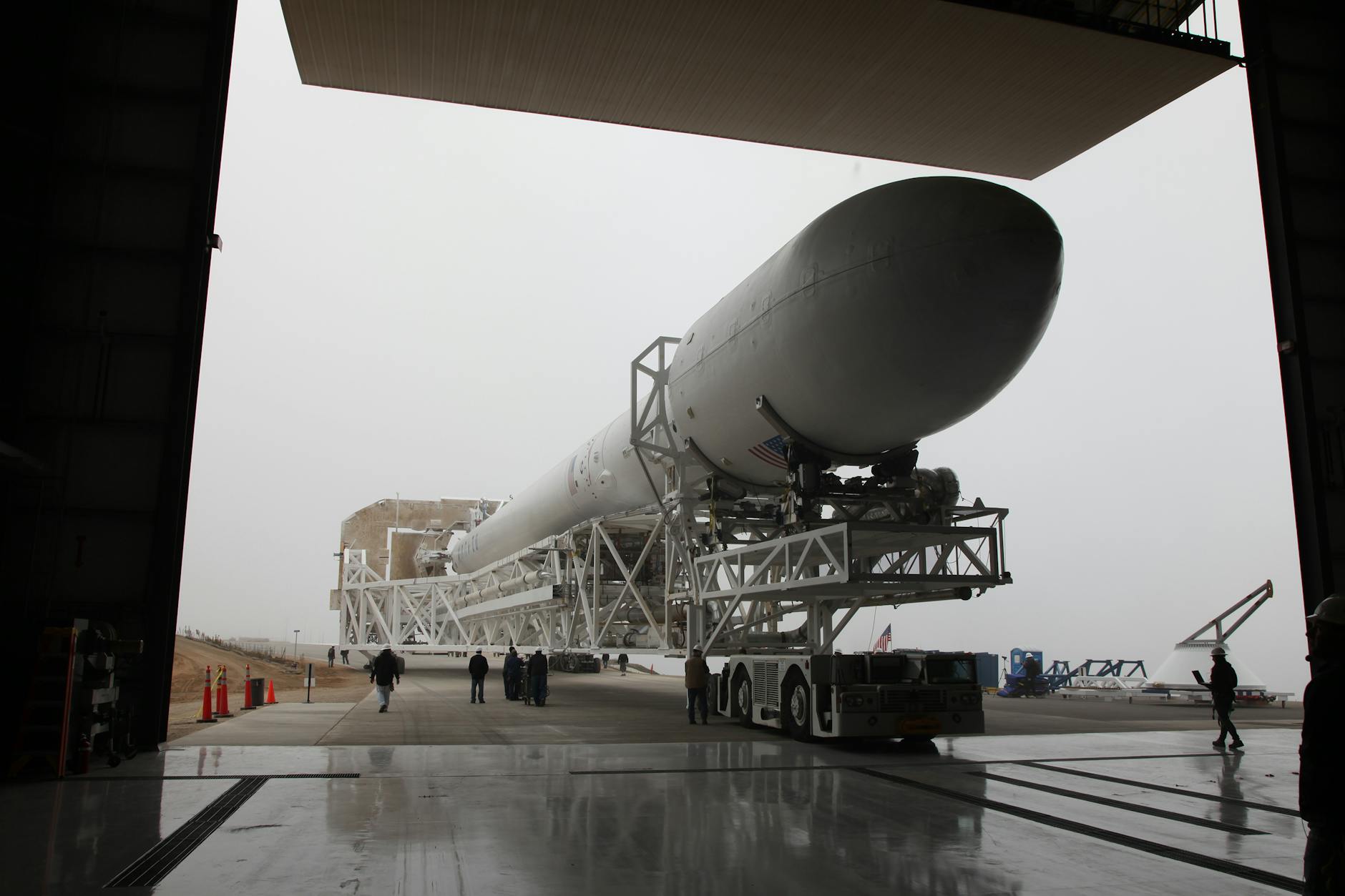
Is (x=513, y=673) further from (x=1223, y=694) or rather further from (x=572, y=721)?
(x=1223, y=694)

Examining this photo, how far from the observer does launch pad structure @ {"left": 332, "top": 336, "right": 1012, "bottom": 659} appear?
1038 cm

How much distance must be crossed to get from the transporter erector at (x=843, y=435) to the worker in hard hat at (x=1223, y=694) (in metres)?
2.73

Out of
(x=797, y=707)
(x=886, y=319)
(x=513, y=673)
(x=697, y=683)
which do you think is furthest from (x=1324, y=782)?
(x=513, y=673)

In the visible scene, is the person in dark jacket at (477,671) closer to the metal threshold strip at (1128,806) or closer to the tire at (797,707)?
the tire at (797,707)

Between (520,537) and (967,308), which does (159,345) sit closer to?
(967,308)

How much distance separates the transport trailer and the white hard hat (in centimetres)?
683

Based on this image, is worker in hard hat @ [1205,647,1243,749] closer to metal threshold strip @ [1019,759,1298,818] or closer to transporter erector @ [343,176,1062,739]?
metal threshold strip @ [1019,759,1298,818]

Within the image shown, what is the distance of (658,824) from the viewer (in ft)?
20.2

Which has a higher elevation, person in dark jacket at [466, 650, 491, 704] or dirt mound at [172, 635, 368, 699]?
person in dark jacket at [466, 650, 491, 704]

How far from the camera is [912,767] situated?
29.6ft

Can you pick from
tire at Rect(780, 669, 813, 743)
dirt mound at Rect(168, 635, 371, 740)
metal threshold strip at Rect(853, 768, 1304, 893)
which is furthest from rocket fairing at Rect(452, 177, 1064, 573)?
dirt mound at Rect(168, 635, 371, 740)

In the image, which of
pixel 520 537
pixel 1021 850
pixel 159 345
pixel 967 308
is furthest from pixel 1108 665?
pixel 159 345

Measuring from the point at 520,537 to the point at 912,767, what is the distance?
1509 centimetres

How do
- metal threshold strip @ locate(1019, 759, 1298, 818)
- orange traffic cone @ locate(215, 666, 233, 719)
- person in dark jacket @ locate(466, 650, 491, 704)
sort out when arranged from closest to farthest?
metal threshold strip @ locate(1019, 759, 1298, 818), orange traffic cone @ locate(215, 666, 233, 719), person in dark jacket @ locate(466, 650, 491, 704)
